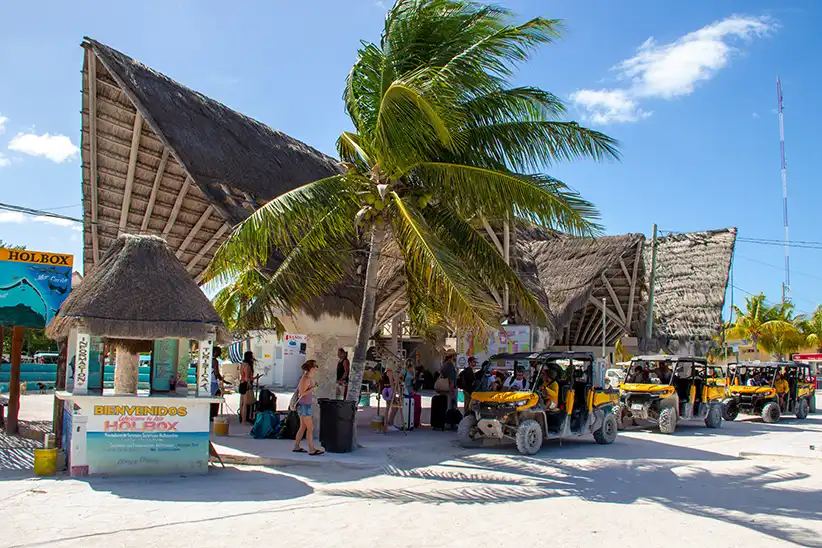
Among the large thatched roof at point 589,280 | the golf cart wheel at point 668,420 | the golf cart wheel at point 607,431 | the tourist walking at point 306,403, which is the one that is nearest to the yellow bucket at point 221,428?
the tourist walking at point 306,403

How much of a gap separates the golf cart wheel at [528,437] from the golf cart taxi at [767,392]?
36.3 ft

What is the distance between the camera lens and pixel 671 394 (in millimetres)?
16375

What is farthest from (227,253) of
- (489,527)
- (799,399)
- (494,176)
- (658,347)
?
(658,347)

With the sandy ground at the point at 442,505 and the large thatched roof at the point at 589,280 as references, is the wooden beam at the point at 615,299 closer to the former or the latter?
the large thatched roof at the point at 589,280

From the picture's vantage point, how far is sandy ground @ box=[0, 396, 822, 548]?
6441 mm

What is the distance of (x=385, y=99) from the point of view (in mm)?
10102

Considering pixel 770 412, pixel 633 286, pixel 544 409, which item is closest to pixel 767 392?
pixel 770 412

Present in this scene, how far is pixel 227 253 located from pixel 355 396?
3246 millimetres

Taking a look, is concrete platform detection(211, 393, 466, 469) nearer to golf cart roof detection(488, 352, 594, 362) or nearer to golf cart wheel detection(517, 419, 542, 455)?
golf cart wheel detection(517, 419, 542, 455)

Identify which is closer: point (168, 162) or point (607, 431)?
point (607, 431)

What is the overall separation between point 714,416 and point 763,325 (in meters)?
27.8

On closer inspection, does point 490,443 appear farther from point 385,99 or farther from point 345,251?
point 385,99

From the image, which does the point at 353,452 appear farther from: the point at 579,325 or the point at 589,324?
A: the point at 589,324

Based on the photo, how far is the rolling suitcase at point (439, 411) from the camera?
50.7ft
